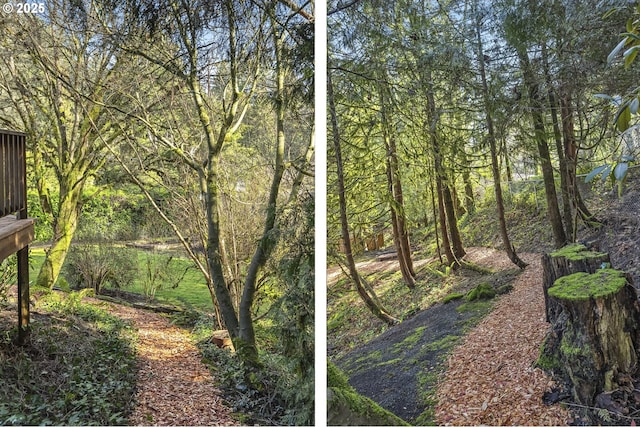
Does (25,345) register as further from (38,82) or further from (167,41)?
(167,41)

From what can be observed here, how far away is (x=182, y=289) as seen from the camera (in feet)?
7.53

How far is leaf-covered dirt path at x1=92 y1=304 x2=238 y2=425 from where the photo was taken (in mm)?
2135

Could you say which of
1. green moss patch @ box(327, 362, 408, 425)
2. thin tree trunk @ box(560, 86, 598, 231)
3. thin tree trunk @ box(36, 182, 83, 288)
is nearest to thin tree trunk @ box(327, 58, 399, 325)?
green moss patch @ box(327, 362, 408, 425)

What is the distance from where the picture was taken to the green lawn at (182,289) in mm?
2305

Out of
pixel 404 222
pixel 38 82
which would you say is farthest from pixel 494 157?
pixel 38 82

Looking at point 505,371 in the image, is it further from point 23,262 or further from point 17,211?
point 17,211

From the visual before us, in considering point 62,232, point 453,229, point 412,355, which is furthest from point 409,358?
point 62,232

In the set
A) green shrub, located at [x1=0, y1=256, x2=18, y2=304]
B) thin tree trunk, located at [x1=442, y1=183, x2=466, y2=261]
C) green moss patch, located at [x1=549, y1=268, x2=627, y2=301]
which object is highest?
thin tree trunk, located at [x1=442, y1=183, x2=466, y2=261]

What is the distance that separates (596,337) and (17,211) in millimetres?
2656

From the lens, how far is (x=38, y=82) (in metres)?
2.16

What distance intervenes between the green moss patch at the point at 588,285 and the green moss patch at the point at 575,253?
7 cm

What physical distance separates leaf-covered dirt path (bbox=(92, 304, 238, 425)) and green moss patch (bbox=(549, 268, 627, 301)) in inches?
63.6

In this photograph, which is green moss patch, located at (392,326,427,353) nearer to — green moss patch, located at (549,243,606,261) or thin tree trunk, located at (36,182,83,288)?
green moss patch, located at (549,243,606,261)

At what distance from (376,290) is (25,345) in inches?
65.4
